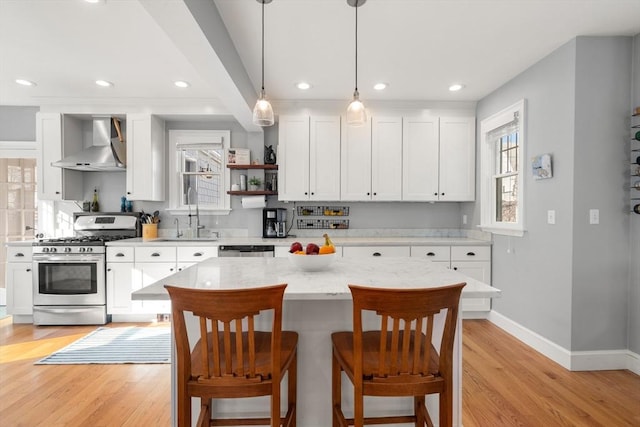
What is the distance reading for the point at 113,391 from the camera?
91.4 inches

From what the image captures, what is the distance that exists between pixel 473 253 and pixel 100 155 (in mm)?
4468

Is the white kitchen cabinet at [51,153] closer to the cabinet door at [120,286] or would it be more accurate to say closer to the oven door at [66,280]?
the oven door at [66,280]

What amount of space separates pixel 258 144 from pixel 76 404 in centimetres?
314

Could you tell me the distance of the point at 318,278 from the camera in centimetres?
168

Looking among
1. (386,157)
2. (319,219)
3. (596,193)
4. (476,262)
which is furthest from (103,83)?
(596,193)

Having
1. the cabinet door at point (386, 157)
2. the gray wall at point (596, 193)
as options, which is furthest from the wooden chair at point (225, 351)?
the cabinet door at point (386, 157)

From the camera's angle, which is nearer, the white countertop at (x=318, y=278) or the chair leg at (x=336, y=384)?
the white countertop at (x=318, y=278)

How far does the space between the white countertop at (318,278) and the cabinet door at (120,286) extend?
2062mm

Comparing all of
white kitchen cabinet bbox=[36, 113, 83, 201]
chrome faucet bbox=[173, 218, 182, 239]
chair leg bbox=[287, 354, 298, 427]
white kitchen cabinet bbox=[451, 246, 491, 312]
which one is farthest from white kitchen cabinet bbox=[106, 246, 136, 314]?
white kitchen cabinet bbox=[451, 246, 491, 312]

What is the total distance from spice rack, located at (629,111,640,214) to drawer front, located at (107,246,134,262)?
461cm

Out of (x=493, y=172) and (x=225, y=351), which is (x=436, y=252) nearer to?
(x=493, y=172)

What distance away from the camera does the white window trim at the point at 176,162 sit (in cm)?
439

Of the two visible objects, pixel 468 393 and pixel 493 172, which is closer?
pixel 468 393

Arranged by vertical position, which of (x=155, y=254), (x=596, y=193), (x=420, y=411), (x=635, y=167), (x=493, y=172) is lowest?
(x=420, y=411)
